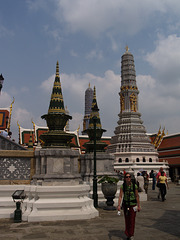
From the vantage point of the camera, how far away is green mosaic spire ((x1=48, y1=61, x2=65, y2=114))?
36.9ft

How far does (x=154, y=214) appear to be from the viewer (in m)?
9.88

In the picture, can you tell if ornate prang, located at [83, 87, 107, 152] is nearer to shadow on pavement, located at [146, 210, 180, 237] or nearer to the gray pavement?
shadow on pavement, located at [146, 210, 180, 237]

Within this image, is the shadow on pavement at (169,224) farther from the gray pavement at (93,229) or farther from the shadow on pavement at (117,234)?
the shadow on pavement at (117,234)

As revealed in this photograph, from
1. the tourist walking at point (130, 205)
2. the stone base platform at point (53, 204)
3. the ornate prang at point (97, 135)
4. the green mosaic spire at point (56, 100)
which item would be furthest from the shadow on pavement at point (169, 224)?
the green mosaic spire at point (56, 100)

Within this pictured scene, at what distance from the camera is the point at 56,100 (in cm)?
1151

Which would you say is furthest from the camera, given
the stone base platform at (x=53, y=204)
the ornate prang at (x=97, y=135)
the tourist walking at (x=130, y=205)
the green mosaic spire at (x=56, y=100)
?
the ornate prang at (x=97, y=135)

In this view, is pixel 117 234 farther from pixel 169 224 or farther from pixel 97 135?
pixel 97 135

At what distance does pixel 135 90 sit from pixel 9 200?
1436 inches

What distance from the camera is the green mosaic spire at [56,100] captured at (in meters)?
11.3

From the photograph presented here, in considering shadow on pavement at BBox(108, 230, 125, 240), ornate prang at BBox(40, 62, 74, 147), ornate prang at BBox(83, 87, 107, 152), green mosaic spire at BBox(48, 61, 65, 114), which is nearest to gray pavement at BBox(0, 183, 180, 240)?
shadow on pavement at BBox(108, 230, 125, 240)

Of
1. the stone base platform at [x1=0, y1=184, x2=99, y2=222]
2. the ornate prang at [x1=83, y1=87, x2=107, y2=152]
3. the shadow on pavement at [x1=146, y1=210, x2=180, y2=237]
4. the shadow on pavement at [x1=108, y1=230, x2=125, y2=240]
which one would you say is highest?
the ornate prang at [x1=83, y1=87, x2=107, y2=152]

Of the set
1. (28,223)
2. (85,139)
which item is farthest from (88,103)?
(28,223)

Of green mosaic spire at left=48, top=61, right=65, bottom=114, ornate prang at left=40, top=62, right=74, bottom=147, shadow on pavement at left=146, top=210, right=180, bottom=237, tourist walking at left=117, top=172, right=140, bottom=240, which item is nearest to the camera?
tourist walking at left=117, top=172, right=140, bottom=240

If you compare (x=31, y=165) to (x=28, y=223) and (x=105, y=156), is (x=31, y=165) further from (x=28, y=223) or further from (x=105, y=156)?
(x=105, y=156)
